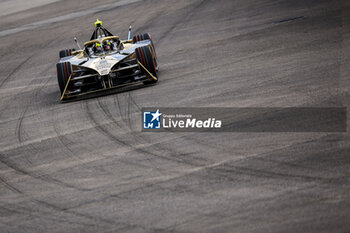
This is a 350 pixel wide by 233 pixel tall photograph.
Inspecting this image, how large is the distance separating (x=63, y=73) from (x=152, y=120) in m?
4.31

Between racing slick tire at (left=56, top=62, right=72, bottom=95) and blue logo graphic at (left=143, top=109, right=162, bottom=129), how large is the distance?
3.46 meters

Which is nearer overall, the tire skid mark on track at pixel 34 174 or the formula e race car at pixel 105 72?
the tire skid mark on track at pixel 34 174

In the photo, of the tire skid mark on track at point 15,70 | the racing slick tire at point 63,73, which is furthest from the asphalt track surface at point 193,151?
the racing slick tire at point 63,73

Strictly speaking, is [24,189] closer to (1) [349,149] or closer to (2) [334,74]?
(1) [349,149]

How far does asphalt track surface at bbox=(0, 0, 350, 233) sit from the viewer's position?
6.55 metres

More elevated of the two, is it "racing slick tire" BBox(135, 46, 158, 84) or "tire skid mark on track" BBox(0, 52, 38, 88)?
"racing slick tire" BBox(135, 46, 158, 84)

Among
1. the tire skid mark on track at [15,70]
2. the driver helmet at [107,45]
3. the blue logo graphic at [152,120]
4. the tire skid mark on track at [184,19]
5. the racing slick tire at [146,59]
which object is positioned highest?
the driver helmet at [107,45]

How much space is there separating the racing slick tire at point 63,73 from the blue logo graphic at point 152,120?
3.46 metres

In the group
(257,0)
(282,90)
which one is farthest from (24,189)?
(257,0)

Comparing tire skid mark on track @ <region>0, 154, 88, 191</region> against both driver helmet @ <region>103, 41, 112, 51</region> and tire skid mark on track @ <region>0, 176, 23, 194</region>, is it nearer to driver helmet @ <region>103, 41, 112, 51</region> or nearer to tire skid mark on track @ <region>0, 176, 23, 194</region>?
tire skid mark on track @ <region>0, 176, 23, 194</region>

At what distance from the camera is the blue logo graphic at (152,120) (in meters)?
10.5

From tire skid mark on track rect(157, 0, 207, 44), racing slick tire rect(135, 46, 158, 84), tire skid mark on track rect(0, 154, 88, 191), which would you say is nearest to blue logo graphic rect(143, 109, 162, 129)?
tire skid mark on track rect(0, 154, 88, 191)

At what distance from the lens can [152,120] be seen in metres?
10.9

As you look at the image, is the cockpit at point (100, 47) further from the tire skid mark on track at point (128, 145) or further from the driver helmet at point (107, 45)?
the tire skid mark on track at point (128, 145)
